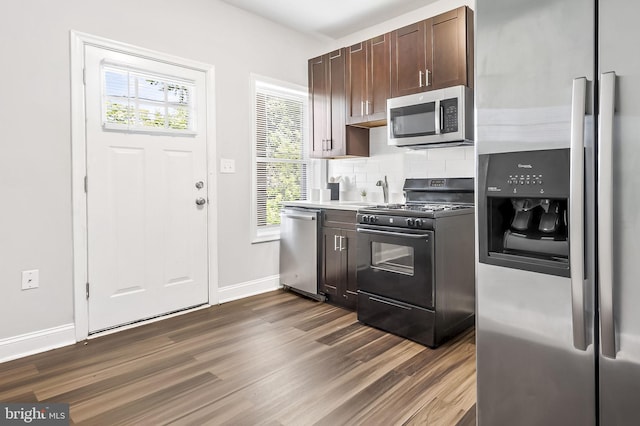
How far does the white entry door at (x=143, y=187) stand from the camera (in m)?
2.79

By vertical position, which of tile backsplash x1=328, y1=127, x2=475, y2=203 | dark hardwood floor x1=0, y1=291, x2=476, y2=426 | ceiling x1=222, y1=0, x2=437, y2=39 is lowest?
dark hardwood floor x1=0, y1=291, x2=476, y2=426

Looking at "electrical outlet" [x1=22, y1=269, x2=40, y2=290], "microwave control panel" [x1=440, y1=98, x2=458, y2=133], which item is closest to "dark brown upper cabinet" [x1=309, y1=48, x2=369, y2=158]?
"microwave control panel" [x1=440, y1=98, x2=458, y2=133]

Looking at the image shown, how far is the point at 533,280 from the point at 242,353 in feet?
6.03

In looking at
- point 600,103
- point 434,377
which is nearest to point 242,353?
point 434,377

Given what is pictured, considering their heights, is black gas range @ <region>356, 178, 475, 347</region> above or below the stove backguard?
below

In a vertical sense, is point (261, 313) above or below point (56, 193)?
below

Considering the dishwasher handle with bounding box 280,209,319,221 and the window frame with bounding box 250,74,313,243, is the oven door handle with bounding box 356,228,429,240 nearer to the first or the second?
the dishwasher handle with bounding box 280,209,319,221

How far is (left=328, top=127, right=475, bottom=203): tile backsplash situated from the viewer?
10.8 feet

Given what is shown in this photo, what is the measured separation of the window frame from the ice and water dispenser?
2.69 meters

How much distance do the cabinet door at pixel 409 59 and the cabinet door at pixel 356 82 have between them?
328 mm

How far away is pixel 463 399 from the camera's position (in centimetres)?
192

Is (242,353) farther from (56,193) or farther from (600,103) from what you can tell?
(600,103)

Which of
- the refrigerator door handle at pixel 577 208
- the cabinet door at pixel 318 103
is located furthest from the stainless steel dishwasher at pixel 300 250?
the refrigerator door handle at pixel 577 208

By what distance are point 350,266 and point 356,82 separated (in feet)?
5.74
